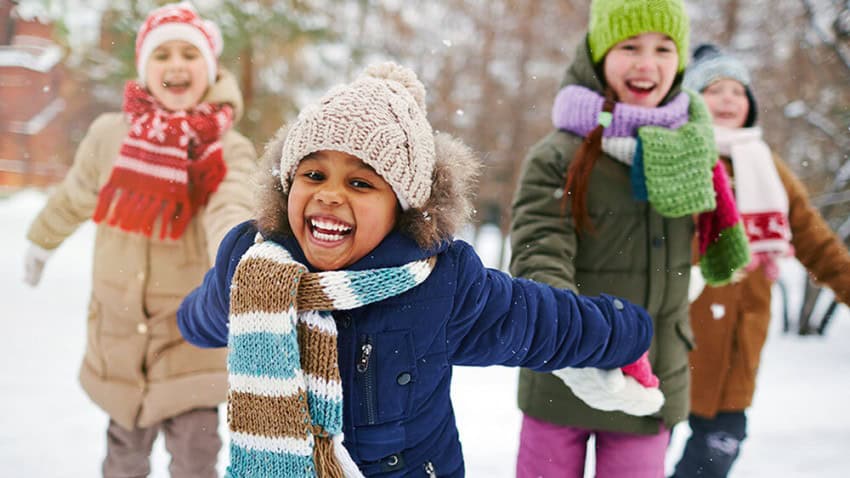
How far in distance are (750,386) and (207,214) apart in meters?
2.60

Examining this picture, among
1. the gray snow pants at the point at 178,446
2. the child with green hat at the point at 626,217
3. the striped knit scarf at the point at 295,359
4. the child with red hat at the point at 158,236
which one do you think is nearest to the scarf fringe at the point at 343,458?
the striped knit scarf at the point at 295,359

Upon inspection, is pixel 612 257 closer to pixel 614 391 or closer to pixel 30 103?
pixel 614 391

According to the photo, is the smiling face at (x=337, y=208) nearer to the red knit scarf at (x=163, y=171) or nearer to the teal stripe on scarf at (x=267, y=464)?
the teal stripe on scarf at (x=267, y=464)

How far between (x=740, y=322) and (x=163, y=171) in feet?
9.12

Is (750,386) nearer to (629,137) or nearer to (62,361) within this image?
(629,137)

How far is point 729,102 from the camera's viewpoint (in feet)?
11.1

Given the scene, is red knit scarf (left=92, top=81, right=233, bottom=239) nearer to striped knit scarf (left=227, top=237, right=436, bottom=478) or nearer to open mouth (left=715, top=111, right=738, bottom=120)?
striped knit scarf (left=227, top=237, right=436, bottom=478)

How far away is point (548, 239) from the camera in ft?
7.21

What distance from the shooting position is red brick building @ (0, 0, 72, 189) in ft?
19.5

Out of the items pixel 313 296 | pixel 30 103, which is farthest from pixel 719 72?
pixel 30 103

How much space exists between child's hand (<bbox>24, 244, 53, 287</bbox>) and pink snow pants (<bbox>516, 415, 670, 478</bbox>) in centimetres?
218

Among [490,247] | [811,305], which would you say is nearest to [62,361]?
[811,305]

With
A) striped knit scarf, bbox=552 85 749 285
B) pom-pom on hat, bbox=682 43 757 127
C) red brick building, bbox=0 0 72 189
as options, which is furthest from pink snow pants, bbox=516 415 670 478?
red brick building, bbox=0 0 72 189

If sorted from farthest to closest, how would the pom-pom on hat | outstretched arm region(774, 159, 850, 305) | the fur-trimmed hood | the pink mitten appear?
1. the pom-pom on hat
2. outstretched arm region(774, 159, 850, 305)
3. the pink mitten
4. the fur-trimmed hood
